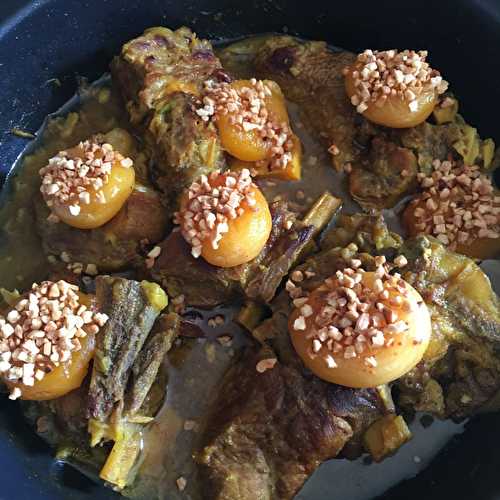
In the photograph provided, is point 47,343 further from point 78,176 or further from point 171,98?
point 171,98

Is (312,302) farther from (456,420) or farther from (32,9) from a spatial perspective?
(32,9)

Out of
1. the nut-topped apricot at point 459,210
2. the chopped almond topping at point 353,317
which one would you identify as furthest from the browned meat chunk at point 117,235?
the nut-topped apricot at point 459,210

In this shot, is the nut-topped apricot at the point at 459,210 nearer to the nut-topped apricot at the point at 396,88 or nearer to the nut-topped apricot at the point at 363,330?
the nut-topped apricot at the point at 396,88

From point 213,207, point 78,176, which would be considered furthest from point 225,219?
point 78,176

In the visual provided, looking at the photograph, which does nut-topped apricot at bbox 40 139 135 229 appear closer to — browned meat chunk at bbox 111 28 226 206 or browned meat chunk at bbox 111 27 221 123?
browned meat chunk at bbox 111 28 226 206

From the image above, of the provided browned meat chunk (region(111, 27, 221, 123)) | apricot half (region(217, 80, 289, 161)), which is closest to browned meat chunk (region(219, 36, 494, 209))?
apricot half (region(217, 80, 289, 161))
